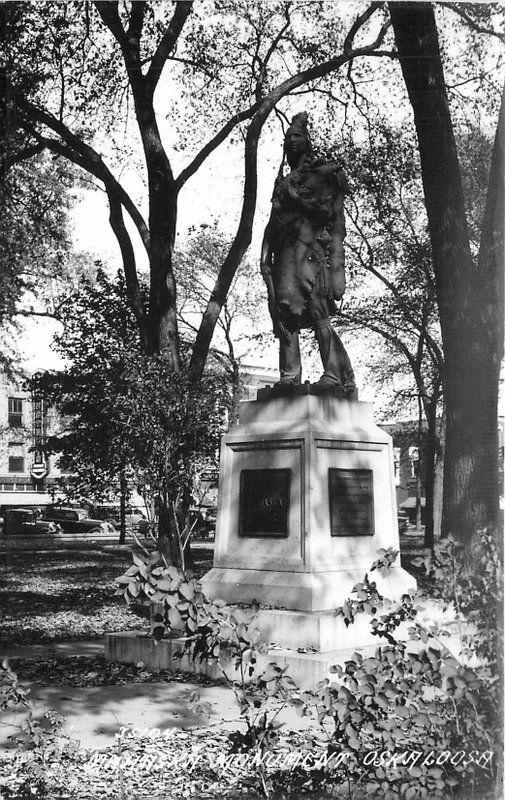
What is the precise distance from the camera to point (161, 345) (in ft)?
46.5

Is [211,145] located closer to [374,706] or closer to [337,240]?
[337,240]

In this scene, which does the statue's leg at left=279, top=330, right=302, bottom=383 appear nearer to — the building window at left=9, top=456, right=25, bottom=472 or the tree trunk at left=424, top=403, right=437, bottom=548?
the tree trunk at left=424, top=403, right=437, bottom=548

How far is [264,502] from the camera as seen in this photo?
8375mm

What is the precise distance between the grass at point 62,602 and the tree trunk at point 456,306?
4635mm

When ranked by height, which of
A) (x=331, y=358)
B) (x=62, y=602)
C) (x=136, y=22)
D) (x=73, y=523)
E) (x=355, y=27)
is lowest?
(x=73, y=523)

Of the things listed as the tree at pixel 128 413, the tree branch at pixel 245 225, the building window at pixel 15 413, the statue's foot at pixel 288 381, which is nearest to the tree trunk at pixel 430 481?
the tree branch at pixel 245 225

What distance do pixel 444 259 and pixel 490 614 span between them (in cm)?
628

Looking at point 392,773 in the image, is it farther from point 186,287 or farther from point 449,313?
point 186,287

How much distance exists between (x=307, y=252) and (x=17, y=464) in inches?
2001

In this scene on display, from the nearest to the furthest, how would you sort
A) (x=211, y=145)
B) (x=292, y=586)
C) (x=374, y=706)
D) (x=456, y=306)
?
(x=374, y=706)
(x=292, y=586)
(x=456, y=306)
(x=211, y=145)

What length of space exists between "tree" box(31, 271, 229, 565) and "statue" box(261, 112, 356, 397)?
10.2 ft

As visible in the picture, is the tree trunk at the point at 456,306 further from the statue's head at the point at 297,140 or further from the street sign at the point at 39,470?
the street sign at the point at 39,470

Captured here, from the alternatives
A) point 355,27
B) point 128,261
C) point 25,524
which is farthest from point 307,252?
point 25,524

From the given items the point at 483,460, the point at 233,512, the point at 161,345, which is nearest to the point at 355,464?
the point at 233,512
